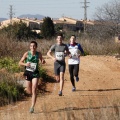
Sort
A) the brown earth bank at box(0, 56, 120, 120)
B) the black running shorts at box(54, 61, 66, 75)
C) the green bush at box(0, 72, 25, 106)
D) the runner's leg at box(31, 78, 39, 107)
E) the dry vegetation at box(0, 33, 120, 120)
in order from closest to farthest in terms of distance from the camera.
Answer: the dry vegetation at box(0, 33, 120, 120)
the brown earth bank at box(0, 56, 120, 120)
the runner's leg at box(31, 78, 39, 107)
the green bush at box(0, 72, 25, 106)
the black running shorts at box(54, 61, 66, 75)

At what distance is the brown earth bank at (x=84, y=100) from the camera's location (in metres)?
6.19

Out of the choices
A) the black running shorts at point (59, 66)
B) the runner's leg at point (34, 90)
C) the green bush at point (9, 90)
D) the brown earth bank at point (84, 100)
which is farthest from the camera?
the black running shorts at point (59, 66)

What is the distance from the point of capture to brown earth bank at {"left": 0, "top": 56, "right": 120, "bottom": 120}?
619 cm

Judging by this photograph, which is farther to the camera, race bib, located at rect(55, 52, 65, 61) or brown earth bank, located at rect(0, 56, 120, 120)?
race bib, located at rect(55, 52, 65, 61)

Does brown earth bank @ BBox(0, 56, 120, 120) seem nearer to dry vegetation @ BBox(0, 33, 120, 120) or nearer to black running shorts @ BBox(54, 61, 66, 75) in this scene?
dry vegetation @ BBox(0, 33, 120, 120)

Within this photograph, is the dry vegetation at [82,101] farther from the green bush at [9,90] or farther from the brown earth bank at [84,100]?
the green bush at [9,90]

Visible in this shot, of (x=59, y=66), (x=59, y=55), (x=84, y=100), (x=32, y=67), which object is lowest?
(x=84, y=100)

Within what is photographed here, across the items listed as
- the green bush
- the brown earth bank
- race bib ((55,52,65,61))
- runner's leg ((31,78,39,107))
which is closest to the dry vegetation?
the brown earth bank

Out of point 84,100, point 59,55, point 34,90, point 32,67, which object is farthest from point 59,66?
point 34,90

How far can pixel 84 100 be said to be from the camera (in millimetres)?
9906

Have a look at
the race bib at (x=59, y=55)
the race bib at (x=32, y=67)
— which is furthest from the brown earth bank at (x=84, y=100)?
the race bib at (x=59, y=55)

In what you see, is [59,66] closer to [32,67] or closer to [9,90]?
[9,90]

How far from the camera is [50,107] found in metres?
8.95

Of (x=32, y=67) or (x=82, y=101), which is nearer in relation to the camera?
(x=32, y=67)
